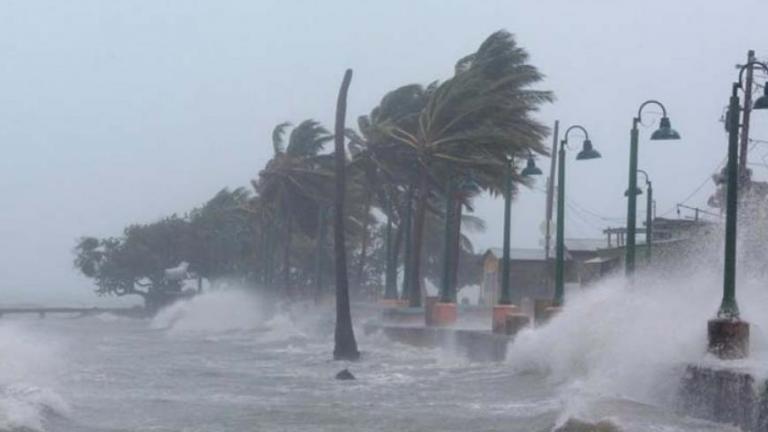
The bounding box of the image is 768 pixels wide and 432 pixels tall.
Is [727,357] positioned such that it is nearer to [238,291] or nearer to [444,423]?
[444,423]

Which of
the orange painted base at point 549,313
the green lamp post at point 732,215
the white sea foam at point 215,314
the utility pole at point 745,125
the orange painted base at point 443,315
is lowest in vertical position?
the white sea foam at point 215,314

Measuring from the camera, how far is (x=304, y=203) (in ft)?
225

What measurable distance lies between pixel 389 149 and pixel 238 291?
37.2 m

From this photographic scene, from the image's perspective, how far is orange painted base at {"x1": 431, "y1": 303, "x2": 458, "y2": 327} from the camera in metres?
41.2

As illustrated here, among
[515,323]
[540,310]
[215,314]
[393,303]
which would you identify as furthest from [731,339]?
[215,314]

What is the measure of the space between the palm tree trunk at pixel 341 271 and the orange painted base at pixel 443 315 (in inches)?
200

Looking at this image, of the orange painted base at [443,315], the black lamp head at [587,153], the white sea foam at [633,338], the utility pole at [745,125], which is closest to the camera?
the white sea foam at [633,338]

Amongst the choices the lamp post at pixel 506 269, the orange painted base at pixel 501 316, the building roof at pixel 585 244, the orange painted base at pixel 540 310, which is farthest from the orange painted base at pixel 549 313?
the building roof at pixel 585 244

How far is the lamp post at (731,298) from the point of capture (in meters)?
17.4

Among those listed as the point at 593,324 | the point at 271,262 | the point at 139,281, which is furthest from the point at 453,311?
the point at 139,281

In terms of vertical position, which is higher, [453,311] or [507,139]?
[507,139]

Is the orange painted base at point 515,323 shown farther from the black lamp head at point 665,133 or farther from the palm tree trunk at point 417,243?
the palm tree trunk at point 417,243

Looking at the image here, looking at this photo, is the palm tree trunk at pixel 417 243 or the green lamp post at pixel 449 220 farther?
the palm tree trunk at pixel 417 243

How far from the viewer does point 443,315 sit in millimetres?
41281
